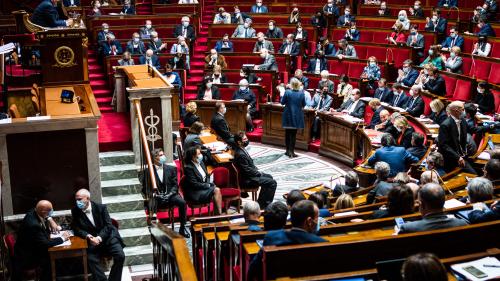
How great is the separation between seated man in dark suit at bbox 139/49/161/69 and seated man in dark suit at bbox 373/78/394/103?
4.42 m

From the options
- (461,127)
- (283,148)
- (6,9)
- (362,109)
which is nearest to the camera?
(461,127)

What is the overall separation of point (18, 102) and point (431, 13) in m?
10.1

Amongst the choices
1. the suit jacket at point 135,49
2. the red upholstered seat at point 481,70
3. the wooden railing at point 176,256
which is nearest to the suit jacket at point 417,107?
the red upholstered seat at point 481,70

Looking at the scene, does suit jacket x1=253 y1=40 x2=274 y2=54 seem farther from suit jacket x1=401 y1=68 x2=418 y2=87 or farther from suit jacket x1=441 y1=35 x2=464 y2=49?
suit jacket x1=441 y1=35 x2=464 y2=49

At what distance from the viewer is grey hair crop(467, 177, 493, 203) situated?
509cm

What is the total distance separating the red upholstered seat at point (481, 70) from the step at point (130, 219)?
703 centimetres

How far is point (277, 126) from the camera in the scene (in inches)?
494

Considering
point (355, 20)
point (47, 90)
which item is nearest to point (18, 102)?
point (47, 90)

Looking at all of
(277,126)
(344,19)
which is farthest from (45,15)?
(344,19)

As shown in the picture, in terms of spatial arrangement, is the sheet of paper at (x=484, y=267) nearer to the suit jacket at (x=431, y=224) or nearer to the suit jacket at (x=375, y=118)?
the suit jacket at (x=431, y=224)

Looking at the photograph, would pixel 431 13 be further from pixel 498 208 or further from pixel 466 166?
pixel 498 208

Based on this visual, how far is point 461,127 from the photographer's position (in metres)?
7.82

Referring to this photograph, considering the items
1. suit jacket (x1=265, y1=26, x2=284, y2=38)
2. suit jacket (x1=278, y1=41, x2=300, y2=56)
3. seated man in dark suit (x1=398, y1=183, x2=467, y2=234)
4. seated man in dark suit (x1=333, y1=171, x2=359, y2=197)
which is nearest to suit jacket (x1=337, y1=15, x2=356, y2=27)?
suit jacket (x1=265, y1=26, x2=284, y2=38)

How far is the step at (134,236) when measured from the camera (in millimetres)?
7742
